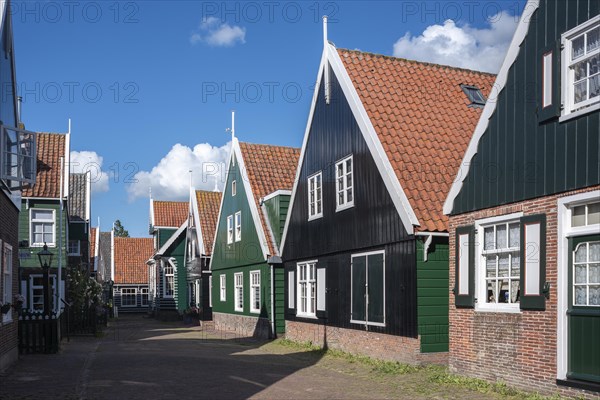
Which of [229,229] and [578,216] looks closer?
[578,216]

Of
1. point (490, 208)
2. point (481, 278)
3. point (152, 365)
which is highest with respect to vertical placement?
point (490, 208)

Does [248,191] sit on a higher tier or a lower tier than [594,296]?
higher

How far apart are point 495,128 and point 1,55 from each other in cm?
1130

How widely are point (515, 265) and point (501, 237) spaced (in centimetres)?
69

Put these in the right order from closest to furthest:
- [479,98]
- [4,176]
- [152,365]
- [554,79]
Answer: [554,79] < [4,176] < [152,365] < [479,98]

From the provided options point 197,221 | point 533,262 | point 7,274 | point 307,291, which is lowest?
point 307,291

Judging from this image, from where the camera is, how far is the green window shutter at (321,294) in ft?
68.8

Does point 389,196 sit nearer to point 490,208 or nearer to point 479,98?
point 490,208

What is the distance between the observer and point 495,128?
1309cm

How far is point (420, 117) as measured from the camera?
18438 mm

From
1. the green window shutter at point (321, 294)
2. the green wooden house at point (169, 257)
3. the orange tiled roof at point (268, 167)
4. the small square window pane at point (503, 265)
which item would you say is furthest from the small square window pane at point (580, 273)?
the green wooden house at point (169, 257)

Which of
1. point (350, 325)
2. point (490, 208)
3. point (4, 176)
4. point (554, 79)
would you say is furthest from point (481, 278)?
point (4, 176)

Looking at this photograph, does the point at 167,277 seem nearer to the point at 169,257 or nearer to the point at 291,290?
the point at 169,257

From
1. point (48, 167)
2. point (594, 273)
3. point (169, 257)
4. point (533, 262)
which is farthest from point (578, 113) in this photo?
point (169, 257)
